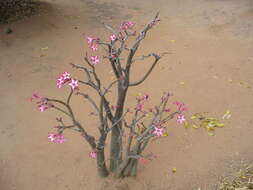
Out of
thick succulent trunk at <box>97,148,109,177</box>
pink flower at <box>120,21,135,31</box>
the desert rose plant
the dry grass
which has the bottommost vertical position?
the dry grass

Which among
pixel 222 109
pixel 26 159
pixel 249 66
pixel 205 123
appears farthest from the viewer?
pixel 249 66

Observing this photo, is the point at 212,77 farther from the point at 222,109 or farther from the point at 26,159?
the point at 26,159

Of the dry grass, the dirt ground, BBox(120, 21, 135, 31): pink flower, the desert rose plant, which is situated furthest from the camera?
the dirt ground

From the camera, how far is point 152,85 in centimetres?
434

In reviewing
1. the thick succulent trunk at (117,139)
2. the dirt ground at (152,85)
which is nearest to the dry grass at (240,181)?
the dirt ground at (152,85)

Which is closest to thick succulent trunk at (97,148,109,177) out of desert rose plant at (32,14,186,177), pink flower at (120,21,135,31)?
desert rose plant at (32,14,186,177)

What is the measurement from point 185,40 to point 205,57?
2.88 ft

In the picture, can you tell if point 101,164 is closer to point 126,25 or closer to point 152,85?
point 126,25

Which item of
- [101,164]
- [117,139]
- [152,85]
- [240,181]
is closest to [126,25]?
[117,139]

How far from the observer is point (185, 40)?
5.85 m

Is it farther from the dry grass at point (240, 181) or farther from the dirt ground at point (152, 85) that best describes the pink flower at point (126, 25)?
the dry grass at point (240, 181)

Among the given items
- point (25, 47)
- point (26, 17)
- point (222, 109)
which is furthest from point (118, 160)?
point (26, 17)

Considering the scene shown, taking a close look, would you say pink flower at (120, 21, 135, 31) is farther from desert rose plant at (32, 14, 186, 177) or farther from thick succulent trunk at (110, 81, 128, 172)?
thick succulent trunk at (110, 81, 128, 172)

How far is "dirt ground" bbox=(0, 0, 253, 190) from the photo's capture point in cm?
286
